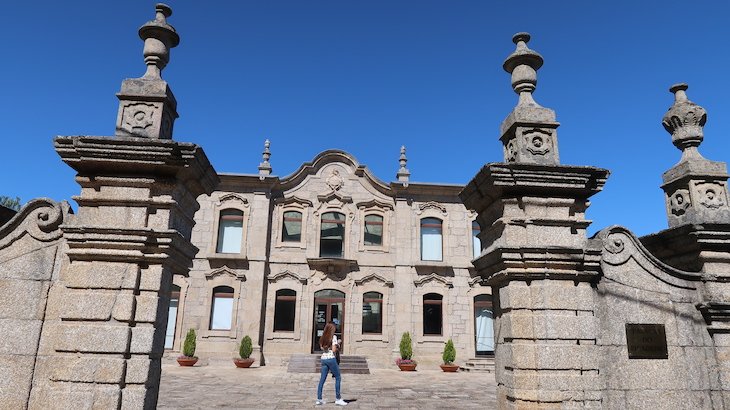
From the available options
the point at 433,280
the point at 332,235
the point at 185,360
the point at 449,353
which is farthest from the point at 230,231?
the point at 449,353

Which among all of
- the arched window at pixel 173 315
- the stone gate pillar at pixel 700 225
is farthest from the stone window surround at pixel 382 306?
the stone gate pillar at pixel 700 225

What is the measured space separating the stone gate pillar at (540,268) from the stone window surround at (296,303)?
15628 mm

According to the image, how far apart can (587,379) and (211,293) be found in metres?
17.7

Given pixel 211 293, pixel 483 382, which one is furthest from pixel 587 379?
pixel 211 293

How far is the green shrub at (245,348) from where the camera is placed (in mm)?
18125

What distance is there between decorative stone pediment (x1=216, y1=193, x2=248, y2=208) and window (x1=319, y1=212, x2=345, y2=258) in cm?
369

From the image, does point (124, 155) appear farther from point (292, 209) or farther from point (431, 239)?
point (431, 239)

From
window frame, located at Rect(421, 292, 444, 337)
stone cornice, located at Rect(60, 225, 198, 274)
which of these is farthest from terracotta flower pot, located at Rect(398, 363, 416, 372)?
stone cornice, located at Rect(60, 225, 198, 274)

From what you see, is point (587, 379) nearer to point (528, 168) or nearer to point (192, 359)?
point (528, 168)

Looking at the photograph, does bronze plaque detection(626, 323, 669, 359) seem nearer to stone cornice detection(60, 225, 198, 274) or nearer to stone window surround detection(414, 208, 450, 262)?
stone cornice detection(60, 225, 198, 274)

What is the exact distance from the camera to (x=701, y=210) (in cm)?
567

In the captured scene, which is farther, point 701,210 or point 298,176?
point 298,176

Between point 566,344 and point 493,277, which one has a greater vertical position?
point 493,277

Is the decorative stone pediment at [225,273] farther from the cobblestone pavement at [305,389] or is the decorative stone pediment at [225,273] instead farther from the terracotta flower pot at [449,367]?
the terracotta flower pot at [449,367]
